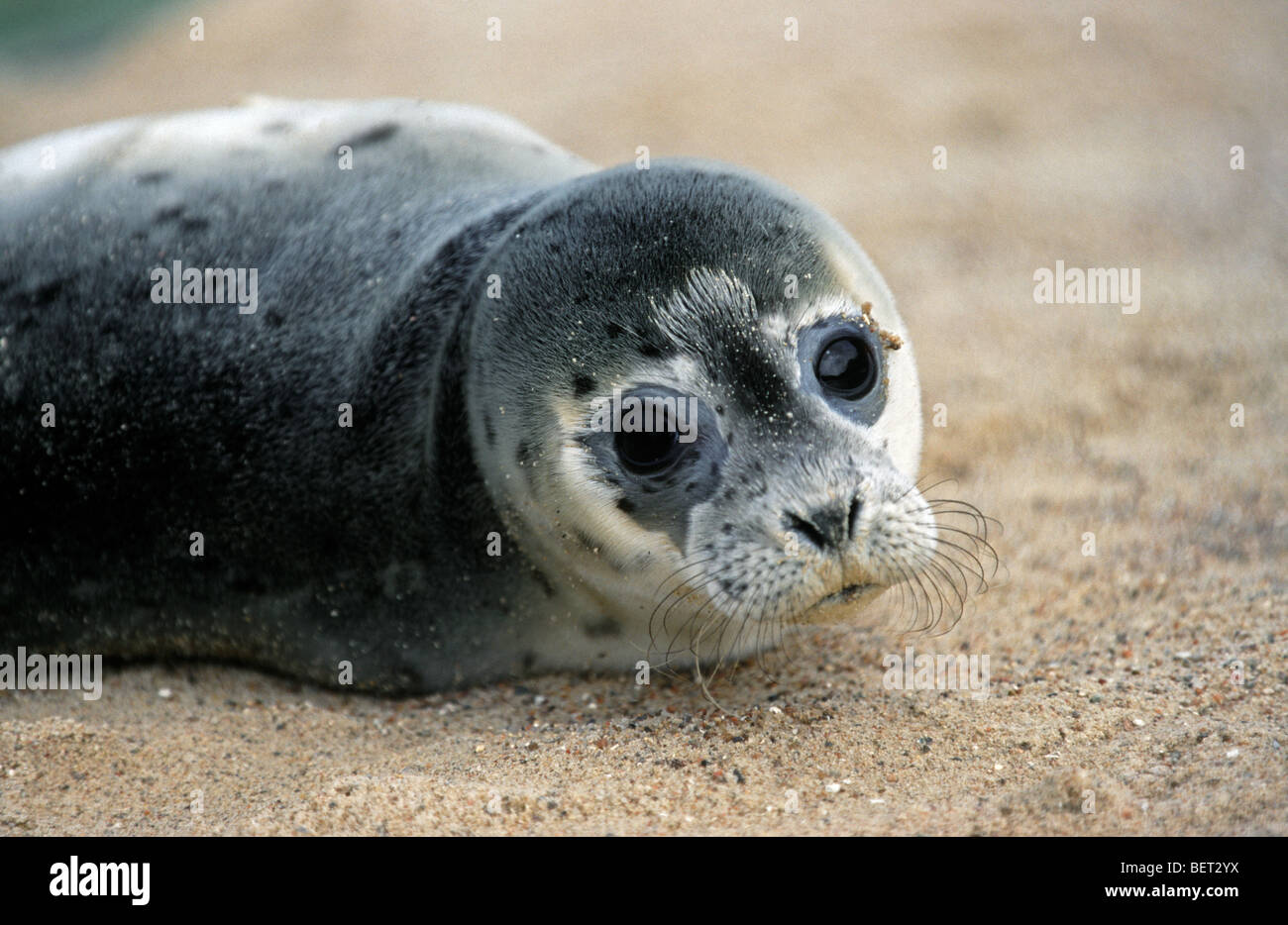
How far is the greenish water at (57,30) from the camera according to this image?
33.7 feet

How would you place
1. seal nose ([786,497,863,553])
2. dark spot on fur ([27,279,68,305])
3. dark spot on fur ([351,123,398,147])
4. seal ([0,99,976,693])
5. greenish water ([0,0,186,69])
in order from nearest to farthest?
seal nose ([786,497,863,553]) → seal ([0,99,976,693]) → dark spot on fur ([27,279,68,305]) → dark spot on fur ([351,123,398,147]) → greenish water ([0,0,186,69])

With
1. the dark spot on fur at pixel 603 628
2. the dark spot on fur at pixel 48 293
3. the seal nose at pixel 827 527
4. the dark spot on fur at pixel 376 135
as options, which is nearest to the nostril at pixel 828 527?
the seal nose at pixel 827 527

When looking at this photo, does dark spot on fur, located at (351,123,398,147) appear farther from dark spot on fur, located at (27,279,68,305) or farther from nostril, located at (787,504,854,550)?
nostril, located at (787,504,854,550)

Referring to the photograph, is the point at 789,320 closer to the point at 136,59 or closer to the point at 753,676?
the point at 753,676

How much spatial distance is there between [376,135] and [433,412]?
998mm

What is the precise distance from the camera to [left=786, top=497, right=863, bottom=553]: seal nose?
8.62 feet

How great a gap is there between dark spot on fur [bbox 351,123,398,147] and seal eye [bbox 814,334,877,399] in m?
1.50

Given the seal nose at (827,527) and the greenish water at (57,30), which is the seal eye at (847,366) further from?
the greenish water at (57,30)

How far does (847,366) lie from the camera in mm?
2902

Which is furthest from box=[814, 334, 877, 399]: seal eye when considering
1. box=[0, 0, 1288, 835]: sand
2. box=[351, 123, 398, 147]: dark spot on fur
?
box=[351, 123, 398, 147]: dark spot on fur

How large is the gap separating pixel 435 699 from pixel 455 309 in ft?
3.18

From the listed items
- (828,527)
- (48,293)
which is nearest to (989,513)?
(828,527)

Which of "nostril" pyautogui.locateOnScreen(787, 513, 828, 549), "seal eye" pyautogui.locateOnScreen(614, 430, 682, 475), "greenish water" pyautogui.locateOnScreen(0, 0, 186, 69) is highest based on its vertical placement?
"greenish water" pyautogui.locateOnScreen(0, 0, 186, 69)
